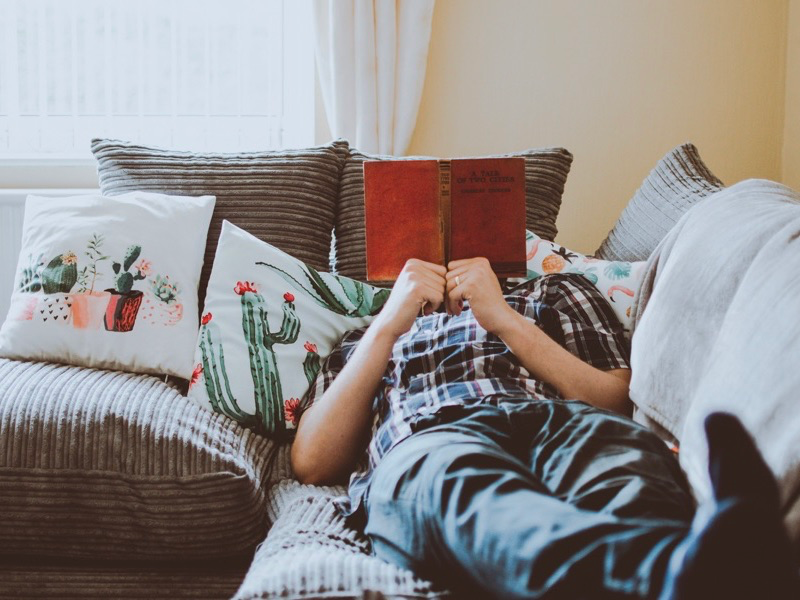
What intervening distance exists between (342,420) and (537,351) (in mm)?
350

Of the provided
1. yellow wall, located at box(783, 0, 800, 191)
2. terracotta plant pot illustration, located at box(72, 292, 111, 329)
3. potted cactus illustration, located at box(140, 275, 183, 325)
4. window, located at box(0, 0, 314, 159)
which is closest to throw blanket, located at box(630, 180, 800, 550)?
potted cactus illustration, located at box(140, 275, 183, 325)

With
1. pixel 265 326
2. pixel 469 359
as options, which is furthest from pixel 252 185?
pixel 469 359

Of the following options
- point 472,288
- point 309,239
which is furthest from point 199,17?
point 472,288

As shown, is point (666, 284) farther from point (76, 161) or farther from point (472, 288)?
point (76, 161)

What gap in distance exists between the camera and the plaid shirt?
4.02 feet

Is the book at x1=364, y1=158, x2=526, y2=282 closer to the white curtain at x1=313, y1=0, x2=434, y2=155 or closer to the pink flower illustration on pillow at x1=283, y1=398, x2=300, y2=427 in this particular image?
the pink flower illustration on pillow at x1=283, y1=398, x2=300, y2=427

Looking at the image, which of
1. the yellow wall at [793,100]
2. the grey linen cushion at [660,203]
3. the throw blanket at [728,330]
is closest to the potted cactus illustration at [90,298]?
the throw blanket at [728,330]

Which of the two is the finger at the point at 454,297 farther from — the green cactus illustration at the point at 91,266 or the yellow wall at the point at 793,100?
the yellow wall at the point at 793,100

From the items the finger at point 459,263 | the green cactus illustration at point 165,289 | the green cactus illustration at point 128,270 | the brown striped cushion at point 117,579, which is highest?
the finger at point 459,263

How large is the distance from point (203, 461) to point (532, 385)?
1.80ft

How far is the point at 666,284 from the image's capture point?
121cm

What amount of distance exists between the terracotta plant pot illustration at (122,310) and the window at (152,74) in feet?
3.98

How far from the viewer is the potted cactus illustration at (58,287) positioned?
1.47 m

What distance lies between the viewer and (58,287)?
4.91ft
